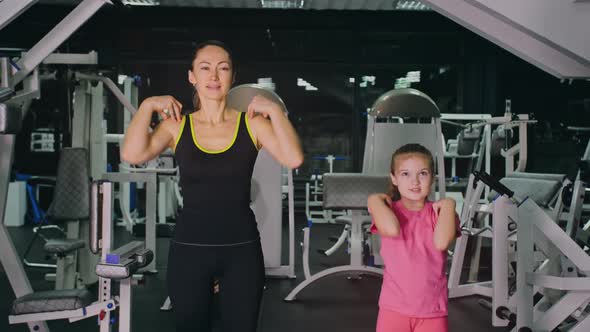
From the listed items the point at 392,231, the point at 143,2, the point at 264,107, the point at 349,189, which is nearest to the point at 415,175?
the point at 392,231

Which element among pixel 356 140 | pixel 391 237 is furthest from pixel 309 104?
pixel 391 237

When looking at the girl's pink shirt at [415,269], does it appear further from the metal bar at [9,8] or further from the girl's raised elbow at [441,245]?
the metal bar at [9,8]

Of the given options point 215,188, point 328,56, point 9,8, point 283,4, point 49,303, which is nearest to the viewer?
point 215,188

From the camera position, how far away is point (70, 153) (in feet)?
13.8

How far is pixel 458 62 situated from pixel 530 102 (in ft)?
4.51

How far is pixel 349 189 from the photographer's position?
12.5 feet

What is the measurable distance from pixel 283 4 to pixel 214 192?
25.1ft

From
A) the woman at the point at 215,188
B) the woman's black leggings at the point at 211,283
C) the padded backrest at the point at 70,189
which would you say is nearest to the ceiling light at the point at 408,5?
the padded backrest at the point at 70,189

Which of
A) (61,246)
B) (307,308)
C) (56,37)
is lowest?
(307,308)

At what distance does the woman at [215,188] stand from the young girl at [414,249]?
0.32 m

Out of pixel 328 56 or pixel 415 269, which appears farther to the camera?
pixel 328 56

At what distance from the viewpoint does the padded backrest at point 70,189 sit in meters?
4.15

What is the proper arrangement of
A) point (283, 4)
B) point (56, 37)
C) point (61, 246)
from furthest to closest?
1. point (283, 4)
2. point (61, 246)
3. point (56, 37)

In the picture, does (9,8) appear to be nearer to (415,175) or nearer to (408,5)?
(415,175)
